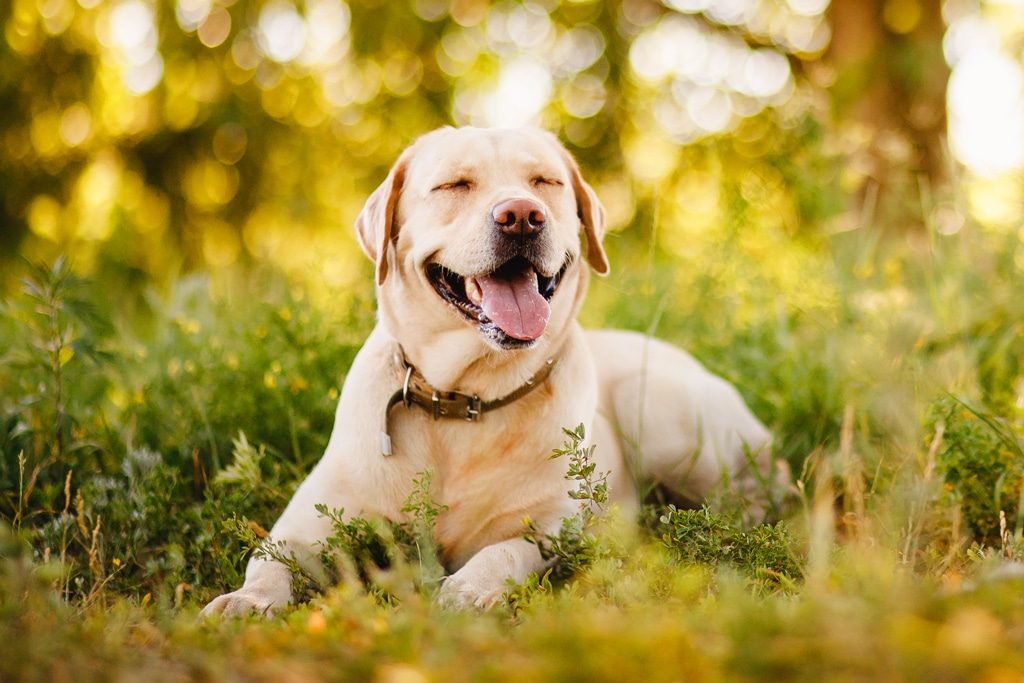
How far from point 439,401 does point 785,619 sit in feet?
5.11

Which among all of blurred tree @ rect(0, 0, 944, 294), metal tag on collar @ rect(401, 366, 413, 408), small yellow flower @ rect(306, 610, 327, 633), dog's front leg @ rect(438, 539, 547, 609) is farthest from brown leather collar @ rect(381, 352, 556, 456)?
blurred tree @ rect(0, 0, 944, 294)

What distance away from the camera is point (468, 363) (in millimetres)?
2854

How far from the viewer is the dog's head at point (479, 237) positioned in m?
2.76

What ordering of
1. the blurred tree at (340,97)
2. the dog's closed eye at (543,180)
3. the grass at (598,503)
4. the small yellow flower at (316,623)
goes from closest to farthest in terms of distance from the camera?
the grass at (598,503), the small yellow flower at (316,623), the dog's closed eye at (543,180), the blurred tree at (340,97)

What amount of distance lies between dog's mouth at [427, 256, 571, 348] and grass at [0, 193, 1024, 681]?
0.36 metres

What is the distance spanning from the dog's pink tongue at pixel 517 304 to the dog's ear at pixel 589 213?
48cm

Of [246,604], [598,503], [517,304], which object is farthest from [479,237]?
[246,604]

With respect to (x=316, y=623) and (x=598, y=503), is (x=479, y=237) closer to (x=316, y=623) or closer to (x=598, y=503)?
(x=598, y=503)

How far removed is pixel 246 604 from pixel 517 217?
4.33 ft

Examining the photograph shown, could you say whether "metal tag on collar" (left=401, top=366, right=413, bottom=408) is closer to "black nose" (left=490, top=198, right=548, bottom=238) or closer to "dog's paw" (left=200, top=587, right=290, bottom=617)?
"black nose" (left=490, top=198, right=548, bottom=238)

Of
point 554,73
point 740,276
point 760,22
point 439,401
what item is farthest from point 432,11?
point 439,401

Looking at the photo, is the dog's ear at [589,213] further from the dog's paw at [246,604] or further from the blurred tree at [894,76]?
the blurred tree at [894,76]

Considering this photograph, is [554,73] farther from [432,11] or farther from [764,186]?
[764,186]

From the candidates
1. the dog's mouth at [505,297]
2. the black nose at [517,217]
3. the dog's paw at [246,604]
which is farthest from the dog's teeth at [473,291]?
the dog's paw at [246,604]
